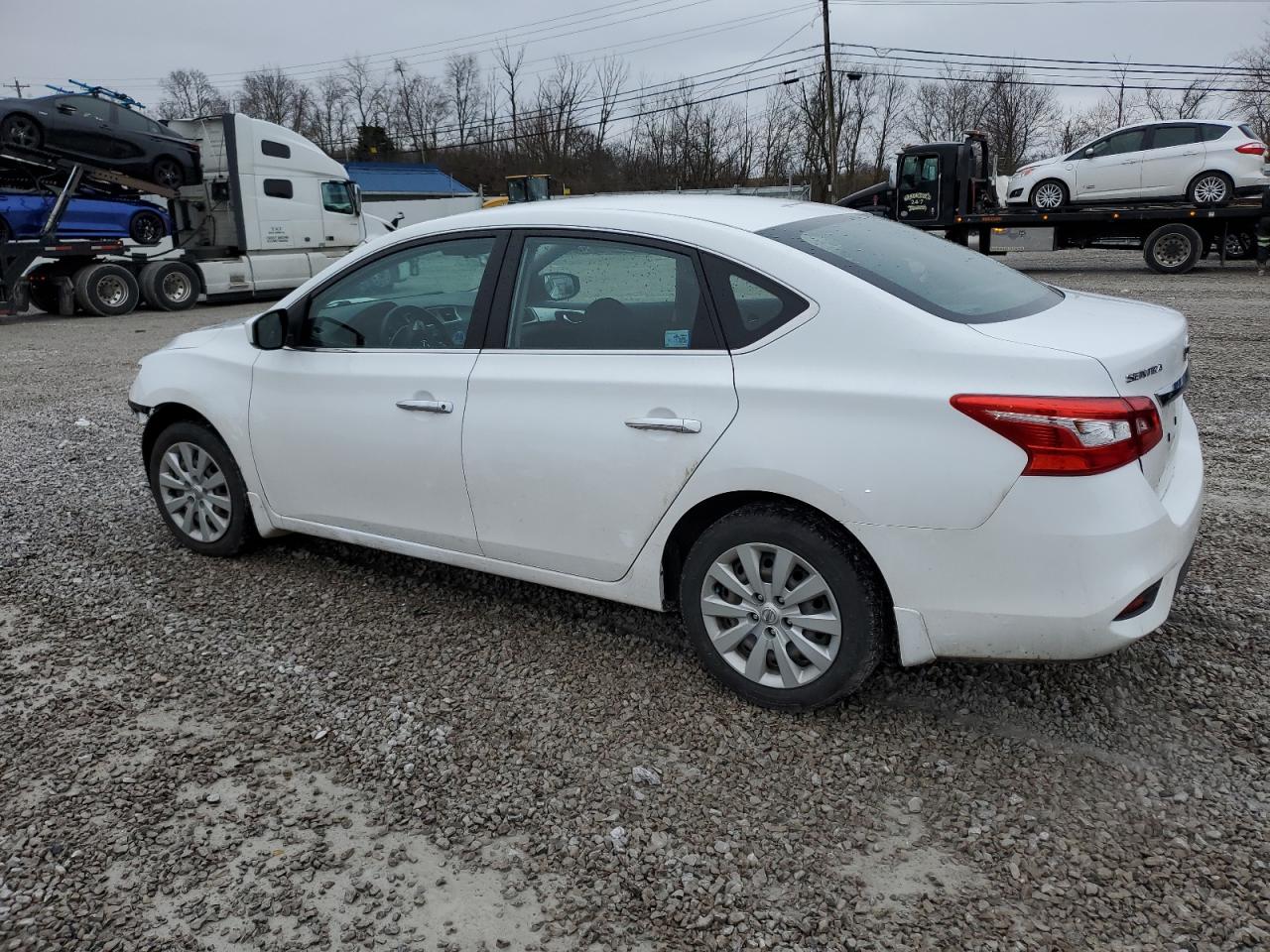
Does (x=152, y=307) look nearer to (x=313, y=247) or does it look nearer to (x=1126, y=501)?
(x=313, y=247)

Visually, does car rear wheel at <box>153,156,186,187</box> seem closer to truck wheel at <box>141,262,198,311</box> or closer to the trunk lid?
truck wheel at <box>141,262,198,311</box>

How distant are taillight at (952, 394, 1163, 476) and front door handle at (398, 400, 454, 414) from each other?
192 centimetres

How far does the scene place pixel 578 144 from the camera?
202 ft

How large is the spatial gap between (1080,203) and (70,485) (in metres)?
19.3

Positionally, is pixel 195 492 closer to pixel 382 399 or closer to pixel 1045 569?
pixel 382 399

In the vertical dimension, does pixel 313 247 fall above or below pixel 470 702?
above

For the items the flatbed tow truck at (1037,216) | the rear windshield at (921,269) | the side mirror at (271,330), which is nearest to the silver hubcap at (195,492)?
the side mirror at (271,330)

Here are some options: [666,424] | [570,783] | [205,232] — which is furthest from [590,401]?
[205,232]

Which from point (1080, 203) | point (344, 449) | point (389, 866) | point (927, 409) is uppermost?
point (1080, 203)

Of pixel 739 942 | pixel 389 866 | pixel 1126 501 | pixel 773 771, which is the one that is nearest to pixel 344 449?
pixel 389 866

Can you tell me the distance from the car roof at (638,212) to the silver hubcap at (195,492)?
1602 millimetres

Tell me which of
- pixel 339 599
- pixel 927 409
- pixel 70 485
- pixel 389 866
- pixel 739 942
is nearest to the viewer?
pixel 739 942

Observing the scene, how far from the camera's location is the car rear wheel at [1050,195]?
20.1 metres

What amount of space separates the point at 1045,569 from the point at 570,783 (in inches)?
57.9
